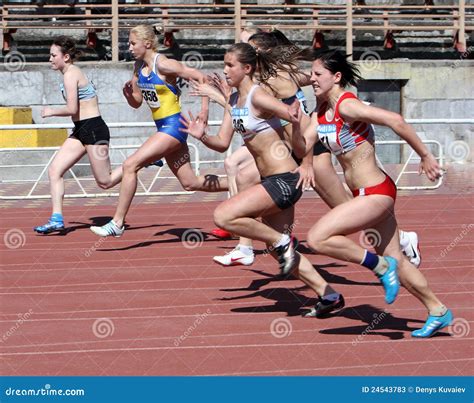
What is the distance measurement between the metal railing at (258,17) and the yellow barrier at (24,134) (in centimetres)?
211

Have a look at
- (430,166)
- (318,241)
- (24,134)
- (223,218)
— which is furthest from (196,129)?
(24,134)

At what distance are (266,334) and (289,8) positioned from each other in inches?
644

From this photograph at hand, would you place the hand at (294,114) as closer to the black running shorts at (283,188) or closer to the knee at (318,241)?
the black running shorts at (283,188)

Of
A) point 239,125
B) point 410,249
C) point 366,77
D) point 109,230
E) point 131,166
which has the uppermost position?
point 239,125

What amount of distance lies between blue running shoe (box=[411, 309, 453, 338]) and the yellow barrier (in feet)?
38.6

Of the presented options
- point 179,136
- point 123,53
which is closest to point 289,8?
point 123,53

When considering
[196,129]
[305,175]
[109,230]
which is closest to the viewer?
[305,175]

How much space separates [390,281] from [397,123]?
0.98 m

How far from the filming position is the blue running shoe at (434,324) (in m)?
8.08

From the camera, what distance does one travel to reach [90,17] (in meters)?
22.2

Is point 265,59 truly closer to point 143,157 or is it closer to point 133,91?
point 143,157

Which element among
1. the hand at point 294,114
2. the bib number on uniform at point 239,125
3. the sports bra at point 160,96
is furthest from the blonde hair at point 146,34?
the hand at point 294,114

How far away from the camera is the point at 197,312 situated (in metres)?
9.24

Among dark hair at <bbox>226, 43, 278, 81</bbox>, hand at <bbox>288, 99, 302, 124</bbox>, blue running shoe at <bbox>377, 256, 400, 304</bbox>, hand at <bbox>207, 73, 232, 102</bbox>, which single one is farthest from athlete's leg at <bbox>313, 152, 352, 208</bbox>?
blue running shoe at <bbox>377, 256, 400, 304</bbox>
